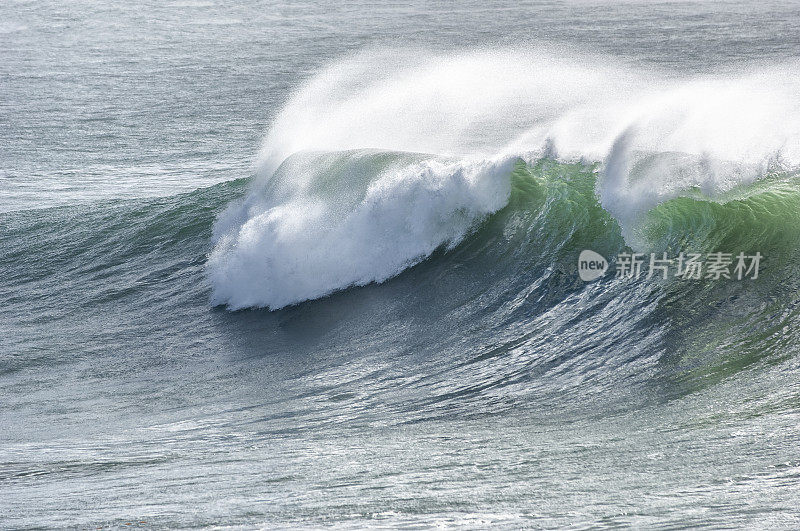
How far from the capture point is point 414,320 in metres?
8.90

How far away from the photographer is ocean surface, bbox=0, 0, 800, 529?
5.21 meters

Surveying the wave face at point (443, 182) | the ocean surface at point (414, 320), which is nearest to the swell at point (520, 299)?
the ocean surface at point (414, 320)

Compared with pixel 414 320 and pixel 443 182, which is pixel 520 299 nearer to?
pixel 414 320

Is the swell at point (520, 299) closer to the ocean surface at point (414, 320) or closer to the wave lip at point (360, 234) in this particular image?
the ocean surface at point (414, 320)

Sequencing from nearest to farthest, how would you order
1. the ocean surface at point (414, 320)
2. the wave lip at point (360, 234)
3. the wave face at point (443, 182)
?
1. the ocean surface at point (414, 320)
2. the wave face at point (443, 182)
3. the wave lip at point (360, 234)

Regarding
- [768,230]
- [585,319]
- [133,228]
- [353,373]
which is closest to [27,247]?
[133,228]

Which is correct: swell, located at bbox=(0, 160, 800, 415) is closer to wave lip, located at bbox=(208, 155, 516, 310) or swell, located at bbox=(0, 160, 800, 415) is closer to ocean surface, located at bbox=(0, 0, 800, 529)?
ocean surface, located at bbox=(0, 0, 800, 529)

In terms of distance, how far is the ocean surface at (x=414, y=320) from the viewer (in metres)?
5.21

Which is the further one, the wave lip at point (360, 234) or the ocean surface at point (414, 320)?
the wave lip at point (360, 234)

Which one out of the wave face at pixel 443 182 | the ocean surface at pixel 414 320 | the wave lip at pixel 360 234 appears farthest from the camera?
the wave lip at pixel 360 234

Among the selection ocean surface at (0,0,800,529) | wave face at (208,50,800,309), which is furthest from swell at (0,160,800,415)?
wave face at (208,50,800,309)

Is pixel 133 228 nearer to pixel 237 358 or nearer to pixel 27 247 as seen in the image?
pixel 27 247

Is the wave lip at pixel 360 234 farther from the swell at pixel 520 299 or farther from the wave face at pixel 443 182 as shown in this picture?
the swell at pixel 520 299

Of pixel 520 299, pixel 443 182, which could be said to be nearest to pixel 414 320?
pixel 520 299
